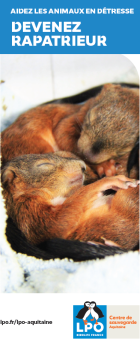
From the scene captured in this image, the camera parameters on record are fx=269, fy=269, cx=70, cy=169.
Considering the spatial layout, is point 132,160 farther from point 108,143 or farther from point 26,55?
point 26,55

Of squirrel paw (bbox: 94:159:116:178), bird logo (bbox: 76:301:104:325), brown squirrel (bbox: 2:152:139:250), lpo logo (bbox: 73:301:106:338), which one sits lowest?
lpo logo (bbox: 73:301:106:338)

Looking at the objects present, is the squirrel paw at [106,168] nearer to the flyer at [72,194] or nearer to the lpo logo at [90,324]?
the flyer at [72,194]

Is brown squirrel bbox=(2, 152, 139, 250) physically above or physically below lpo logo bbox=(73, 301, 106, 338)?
above

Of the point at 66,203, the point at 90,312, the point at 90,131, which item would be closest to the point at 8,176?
the point at 66,203

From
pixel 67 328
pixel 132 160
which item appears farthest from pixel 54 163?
pixel 67 328

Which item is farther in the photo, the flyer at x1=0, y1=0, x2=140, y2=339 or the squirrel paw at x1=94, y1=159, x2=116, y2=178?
the squirrel paw at x1=94, y1=159, x2=116, y2=178

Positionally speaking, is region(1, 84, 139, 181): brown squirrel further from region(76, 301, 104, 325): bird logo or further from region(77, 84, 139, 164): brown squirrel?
region(76, 301, 104, 325): bird logo

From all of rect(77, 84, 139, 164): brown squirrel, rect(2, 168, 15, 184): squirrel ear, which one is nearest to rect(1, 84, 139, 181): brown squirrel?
rect(77, 84, 139, 164): brown squirrel
